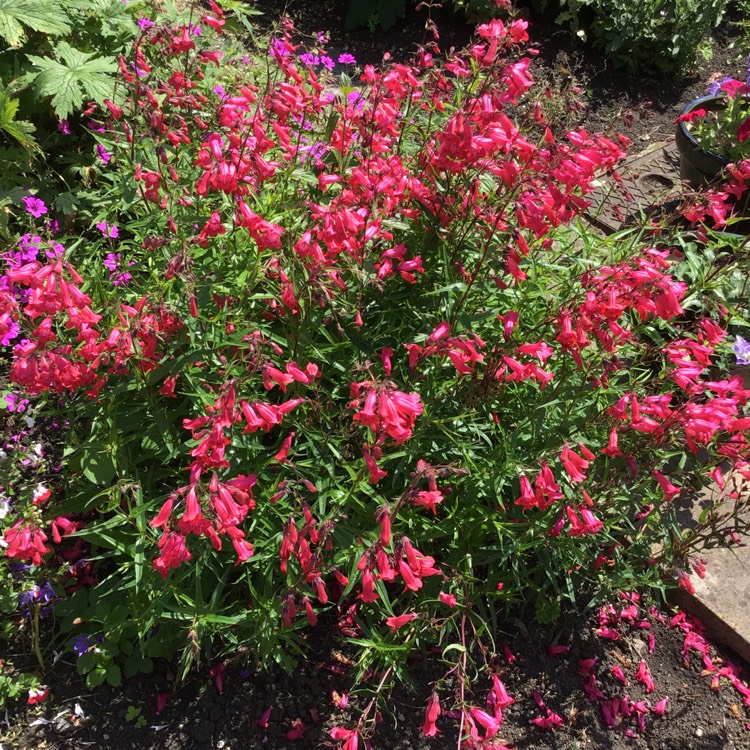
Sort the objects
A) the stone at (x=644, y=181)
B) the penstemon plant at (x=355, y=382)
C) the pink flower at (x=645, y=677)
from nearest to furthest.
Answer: the penstemon plant at (x=355, y=382) < the pink flower at (x=645, y=677) < the stone at (x=644, y=181)

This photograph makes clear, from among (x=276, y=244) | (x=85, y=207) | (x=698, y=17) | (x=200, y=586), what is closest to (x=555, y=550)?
(x=200, y=586)

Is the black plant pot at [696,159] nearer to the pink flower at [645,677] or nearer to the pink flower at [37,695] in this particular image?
the pink flower at [645,677]

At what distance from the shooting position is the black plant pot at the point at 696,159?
4.98 m

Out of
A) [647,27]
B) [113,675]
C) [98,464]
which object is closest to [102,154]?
[98,464]

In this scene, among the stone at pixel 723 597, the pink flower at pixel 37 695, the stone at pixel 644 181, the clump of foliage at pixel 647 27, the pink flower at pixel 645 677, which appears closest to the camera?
the pink flower at pixel 37 695

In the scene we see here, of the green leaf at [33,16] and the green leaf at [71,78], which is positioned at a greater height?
the green leaf at [33,16]

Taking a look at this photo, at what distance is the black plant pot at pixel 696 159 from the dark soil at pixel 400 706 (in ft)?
10.7

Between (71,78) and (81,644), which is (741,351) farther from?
(71,78)

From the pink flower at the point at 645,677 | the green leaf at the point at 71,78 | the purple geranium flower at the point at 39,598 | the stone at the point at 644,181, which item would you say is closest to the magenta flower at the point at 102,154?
the green leaf at the point at 71,78

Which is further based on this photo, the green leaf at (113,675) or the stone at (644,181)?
the stone at (644,181)

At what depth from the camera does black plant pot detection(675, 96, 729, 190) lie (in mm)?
4980

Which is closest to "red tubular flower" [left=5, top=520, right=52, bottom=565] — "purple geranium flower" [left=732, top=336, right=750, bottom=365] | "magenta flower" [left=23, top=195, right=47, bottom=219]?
"magenta flower" [left=23, top=195, right=47, bottom=219]

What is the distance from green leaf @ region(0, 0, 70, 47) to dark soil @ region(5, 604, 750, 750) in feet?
10.9

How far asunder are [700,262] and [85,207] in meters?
3.40
